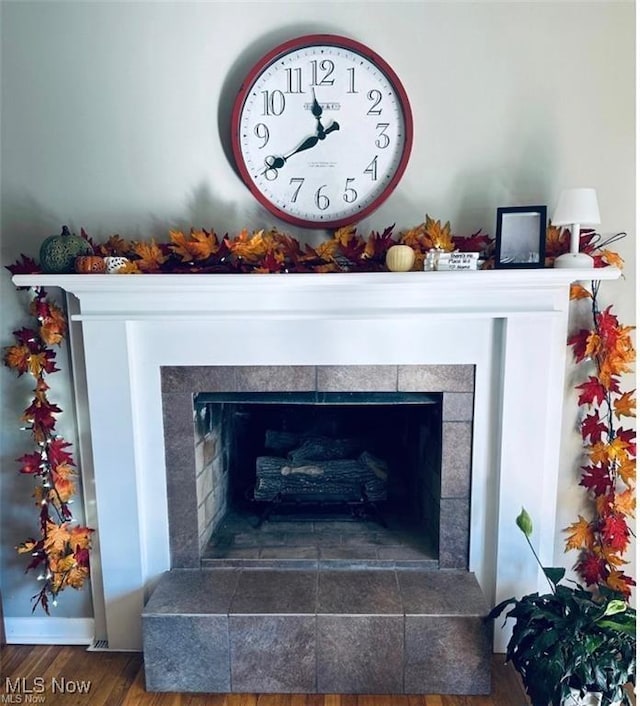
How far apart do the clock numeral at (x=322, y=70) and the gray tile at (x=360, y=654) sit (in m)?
1.63

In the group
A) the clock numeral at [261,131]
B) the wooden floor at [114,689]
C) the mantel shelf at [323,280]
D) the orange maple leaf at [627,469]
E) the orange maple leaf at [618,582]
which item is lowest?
the wooden floor at [114,689]

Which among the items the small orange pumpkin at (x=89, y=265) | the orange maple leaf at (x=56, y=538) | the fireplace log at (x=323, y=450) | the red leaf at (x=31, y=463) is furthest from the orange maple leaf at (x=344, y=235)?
the orange maple leaf at (x=56, y=538)

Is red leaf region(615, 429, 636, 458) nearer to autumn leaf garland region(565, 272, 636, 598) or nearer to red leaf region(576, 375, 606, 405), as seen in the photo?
autumn leaf garland region(565, 272, 636, 598)

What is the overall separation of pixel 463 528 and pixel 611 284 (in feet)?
3.05

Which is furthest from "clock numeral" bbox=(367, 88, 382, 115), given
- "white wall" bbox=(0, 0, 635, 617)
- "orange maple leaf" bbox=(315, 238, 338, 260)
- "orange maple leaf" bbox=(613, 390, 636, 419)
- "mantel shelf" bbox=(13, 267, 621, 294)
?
"orange maple leaf" bbox=(613, 390, 636, 419)

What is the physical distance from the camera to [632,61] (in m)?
1.60

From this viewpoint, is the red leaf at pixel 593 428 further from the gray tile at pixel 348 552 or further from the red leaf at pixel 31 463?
the red leaf at pixel 31 463

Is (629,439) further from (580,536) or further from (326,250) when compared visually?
(326,250)

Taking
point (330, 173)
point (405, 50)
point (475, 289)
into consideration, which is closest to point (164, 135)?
point (330, 173)

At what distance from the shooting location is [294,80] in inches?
64.4

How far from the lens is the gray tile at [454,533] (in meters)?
1.76

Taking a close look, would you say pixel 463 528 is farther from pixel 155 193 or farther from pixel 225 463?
pixel 155 193

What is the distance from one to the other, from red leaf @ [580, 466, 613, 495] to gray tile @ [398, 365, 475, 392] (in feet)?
1.60

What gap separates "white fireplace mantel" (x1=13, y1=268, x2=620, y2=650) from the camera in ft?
5.19
